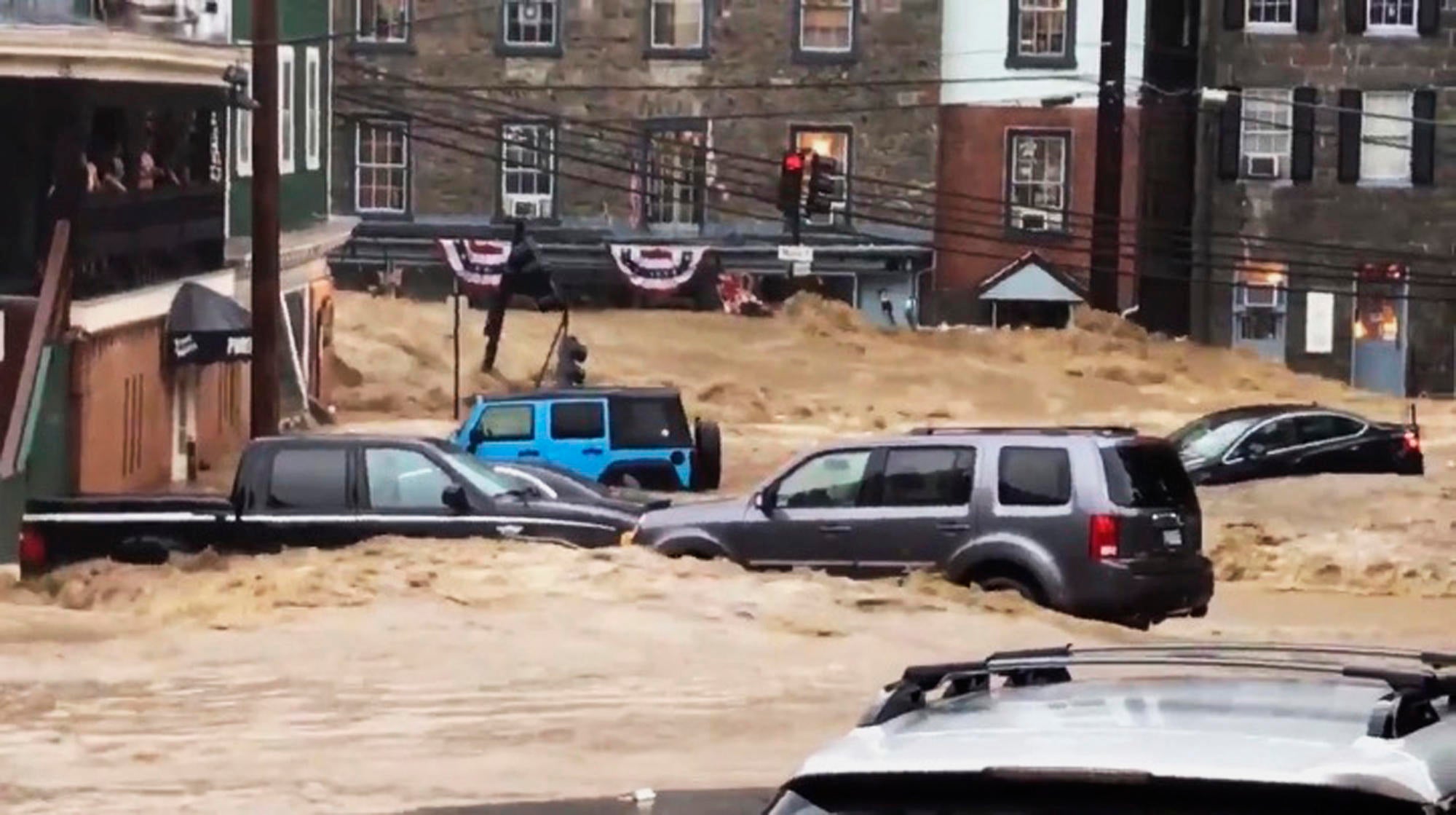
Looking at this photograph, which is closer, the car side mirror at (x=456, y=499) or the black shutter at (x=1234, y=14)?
the car side mirror at (x=456, y=499)

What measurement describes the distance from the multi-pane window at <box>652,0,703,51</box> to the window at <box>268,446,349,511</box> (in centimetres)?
4208

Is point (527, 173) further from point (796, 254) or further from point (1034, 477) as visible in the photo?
point (1034, 477)

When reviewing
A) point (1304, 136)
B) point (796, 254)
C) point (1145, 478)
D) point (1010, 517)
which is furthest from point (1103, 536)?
point (1304, 136)

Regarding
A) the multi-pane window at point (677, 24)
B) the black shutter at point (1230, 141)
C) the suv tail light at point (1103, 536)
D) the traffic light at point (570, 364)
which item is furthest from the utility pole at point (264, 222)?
the black shutter at point (1230, 141)

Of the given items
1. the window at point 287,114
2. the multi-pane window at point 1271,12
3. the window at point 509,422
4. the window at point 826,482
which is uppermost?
the multi-pane window at point 1271,12

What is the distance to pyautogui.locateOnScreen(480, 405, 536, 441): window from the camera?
37.3m

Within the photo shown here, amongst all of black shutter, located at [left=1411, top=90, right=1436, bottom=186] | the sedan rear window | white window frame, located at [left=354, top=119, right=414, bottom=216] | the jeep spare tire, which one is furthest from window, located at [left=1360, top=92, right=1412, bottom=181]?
the sedan rear window

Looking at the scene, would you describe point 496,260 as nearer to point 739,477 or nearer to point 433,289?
point 433,289

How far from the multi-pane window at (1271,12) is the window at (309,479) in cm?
4631

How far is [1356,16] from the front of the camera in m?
67.0

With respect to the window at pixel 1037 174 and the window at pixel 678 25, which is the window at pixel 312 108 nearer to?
the window at pixel 678 25

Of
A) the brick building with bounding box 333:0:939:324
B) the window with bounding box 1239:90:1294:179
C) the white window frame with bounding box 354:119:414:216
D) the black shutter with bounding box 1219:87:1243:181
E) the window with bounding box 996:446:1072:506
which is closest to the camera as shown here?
the window with bounding box 996:446:1072:506

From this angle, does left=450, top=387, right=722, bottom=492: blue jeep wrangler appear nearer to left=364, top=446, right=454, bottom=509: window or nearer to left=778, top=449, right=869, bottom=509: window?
left=364, top=446, right=454, bottom=509: window

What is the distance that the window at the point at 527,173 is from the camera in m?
65.6
